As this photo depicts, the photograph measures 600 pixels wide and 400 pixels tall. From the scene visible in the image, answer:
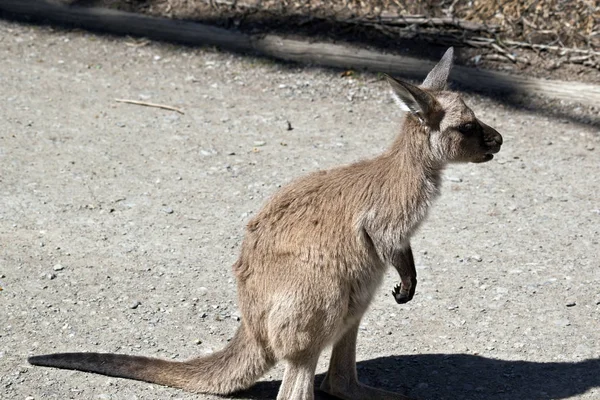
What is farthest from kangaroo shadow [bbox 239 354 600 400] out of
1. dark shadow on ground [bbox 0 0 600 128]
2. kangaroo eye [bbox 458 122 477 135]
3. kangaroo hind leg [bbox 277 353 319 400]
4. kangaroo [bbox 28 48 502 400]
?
dark shadow on ground [bbox 0 0 600 128]

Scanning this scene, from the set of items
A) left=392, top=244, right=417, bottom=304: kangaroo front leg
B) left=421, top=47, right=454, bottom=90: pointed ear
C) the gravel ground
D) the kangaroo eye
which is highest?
left=421, top=47, right=454, bottom=90: pointed ear

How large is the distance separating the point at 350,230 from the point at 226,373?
832 mm

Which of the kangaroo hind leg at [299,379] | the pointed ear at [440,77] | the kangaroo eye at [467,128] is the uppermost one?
the pointed ear at [440,77]

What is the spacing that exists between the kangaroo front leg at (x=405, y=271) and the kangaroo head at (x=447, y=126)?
17.7 inches

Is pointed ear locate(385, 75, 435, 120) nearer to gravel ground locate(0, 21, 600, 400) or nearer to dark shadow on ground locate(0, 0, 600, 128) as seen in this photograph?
gravel ground locate(0, 21, 600, 400)

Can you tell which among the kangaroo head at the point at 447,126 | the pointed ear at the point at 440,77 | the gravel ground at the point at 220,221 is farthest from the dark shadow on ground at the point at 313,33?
the kangaroo head at the point at 447,126

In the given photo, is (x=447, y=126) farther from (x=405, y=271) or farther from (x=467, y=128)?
(x=405, y=271)

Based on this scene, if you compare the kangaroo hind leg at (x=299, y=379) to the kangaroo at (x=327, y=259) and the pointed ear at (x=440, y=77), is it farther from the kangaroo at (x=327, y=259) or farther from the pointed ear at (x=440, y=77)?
the pointed ear at (x=440, y=77)

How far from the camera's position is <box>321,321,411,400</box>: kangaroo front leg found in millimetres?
4160

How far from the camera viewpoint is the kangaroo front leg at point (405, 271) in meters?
3.93

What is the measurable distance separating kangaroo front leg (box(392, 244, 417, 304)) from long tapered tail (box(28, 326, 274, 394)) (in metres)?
0.65

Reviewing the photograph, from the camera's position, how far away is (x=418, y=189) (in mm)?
3945

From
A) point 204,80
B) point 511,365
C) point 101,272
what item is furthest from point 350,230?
point 204,80

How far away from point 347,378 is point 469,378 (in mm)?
608
